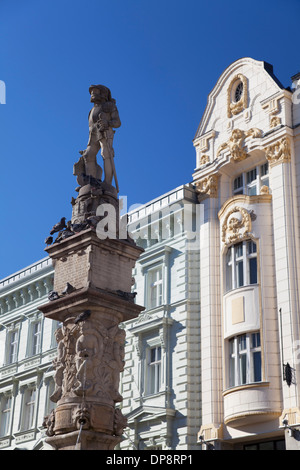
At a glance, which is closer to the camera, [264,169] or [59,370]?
[59,370]

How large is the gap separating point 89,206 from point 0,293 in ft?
84.3

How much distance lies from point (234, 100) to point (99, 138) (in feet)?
48.6

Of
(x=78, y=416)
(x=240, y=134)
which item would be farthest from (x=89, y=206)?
(x=240, y=134)

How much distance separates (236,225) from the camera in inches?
1192

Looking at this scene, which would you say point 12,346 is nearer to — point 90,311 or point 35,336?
point 35,336

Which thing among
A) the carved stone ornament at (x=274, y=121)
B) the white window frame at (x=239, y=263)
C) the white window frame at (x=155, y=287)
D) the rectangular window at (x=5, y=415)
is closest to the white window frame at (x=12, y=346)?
the rectangular window at (x=5, y=415)

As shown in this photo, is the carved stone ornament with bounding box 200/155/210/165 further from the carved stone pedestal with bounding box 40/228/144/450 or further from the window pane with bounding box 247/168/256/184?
the carved stone pedestal with bounding box 40/228/144/450

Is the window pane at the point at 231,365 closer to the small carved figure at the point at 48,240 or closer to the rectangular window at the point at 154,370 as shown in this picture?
the rectangular window at the point at 154,370

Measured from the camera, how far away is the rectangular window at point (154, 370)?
105 feet

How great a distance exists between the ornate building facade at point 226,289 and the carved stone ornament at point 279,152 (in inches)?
1.6

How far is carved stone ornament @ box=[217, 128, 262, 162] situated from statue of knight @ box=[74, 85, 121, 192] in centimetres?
1196

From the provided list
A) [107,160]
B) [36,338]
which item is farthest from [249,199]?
[36,338]

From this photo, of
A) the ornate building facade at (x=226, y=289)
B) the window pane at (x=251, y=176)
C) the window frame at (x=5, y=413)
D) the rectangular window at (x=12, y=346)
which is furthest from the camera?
the rectangular window at (x=12, y=346)

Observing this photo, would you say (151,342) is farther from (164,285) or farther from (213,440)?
(213,440)
